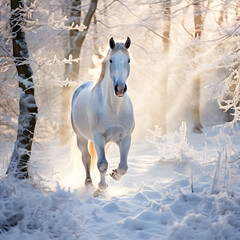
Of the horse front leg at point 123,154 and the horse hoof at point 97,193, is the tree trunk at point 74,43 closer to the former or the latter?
the horse hoof at point 97,193

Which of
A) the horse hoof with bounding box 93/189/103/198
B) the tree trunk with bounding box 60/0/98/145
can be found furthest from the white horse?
the tree trunk with bounding box 60/0/98/145

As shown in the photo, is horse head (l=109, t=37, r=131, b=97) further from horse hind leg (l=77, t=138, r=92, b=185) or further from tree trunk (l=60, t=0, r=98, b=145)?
tree trunk (l=60, t=0, r=98, b=145)

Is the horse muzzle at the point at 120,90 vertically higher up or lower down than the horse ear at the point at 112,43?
lower down

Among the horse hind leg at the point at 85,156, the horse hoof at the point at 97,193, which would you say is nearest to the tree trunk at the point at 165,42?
the horse hind leg at the point at 85,156

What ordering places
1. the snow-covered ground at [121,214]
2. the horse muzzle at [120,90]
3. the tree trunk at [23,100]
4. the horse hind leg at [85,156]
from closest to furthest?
A: the snow-covered ground at [121,214] → the horse muzzle at [120,90] → the tree trunk at [23,100] → the horse hind leg at [85,156]

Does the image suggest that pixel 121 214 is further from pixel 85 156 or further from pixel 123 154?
pixel 85 156

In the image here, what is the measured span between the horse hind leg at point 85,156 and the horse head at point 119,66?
87.2 inches

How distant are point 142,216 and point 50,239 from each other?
118 centimetres

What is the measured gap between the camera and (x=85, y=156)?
5.84 m

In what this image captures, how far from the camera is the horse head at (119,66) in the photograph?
3874 millimetres

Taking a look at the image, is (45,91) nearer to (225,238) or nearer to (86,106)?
(86,106)

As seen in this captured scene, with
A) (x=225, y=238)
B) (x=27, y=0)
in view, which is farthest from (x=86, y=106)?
(x=225, y=238)

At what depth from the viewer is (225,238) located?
2.83 m

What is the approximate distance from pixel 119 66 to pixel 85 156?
2.41 metres
